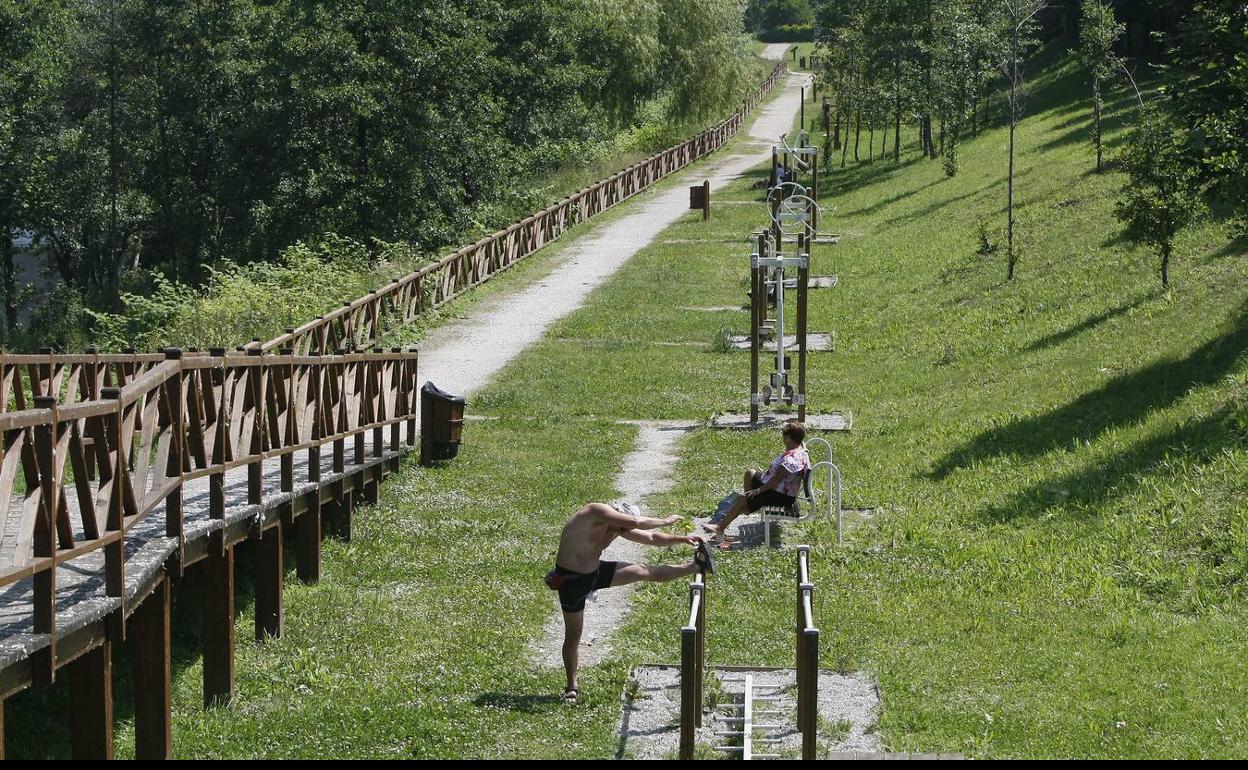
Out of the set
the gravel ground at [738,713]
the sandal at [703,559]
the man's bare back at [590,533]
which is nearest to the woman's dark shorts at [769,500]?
the gravel ground at [738,713]

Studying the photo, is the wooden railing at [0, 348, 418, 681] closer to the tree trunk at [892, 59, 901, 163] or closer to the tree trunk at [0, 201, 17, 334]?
the tree trunk at [892, 59, 901, 163]

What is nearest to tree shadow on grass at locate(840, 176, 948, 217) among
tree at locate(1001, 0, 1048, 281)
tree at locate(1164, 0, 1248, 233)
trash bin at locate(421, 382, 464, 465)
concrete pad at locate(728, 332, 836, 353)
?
tree at locate(1001, 0, 1048, 281)

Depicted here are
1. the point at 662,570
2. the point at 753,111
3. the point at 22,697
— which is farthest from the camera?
the point at 753,111

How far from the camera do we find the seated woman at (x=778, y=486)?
13.3 meters

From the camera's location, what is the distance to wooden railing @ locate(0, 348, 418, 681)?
7.75 metres

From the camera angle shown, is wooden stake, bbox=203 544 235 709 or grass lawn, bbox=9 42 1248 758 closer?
grass lawn, bbox=9 42 1248 758

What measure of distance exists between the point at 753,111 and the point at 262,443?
241 ft

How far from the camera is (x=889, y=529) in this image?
14.0 meters

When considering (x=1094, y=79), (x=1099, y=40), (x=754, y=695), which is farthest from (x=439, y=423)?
(x=1099, y=40)

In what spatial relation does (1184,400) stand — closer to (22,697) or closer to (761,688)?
(761,688)

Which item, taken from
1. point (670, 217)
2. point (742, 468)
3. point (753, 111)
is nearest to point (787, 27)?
point (753, 111)

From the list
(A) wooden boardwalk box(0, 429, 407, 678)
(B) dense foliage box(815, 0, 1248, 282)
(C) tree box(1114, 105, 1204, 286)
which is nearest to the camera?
(A) wooden boardwalk box(0, 429, 407, 678)

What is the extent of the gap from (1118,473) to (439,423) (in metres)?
7.35

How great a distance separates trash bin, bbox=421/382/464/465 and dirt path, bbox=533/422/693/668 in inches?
76.4
